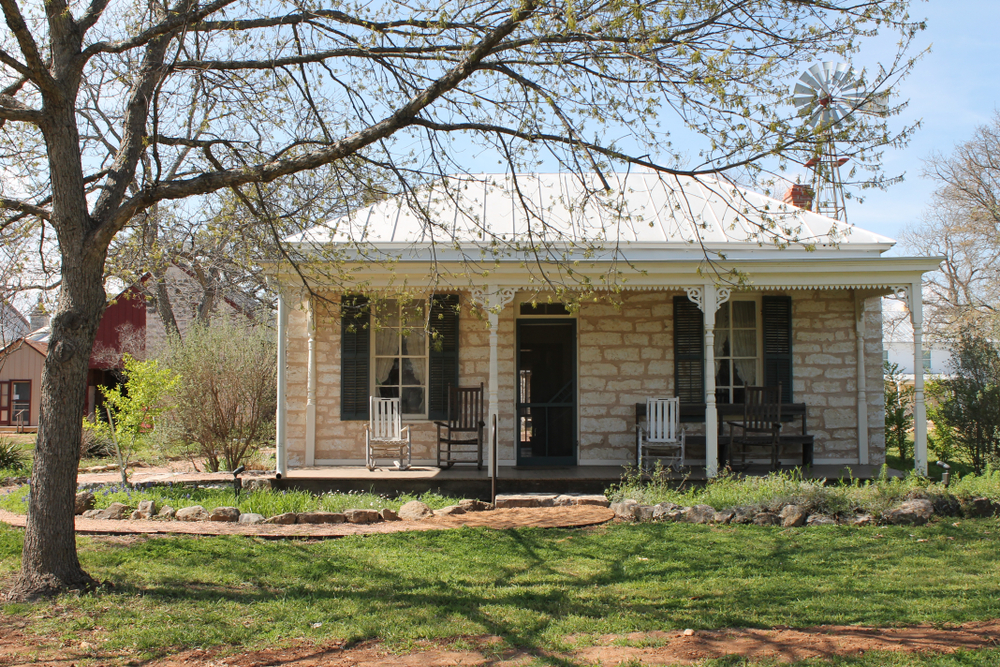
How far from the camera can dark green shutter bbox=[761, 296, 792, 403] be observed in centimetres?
978

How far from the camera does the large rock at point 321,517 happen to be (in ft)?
22.9

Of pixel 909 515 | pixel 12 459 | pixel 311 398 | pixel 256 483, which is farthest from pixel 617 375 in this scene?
pixel 12 459

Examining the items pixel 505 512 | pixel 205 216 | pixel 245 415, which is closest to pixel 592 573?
pixel 505 512

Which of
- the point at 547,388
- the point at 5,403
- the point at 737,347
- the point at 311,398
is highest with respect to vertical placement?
the point at 737,347

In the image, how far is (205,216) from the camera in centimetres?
1344

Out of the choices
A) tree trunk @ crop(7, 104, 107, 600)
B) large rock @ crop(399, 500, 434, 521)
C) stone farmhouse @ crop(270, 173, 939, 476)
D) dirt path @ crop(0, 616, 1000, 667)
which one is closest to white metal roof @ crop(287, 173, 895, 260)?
stone farmhouse @ crop(270, 173, 939, 476)

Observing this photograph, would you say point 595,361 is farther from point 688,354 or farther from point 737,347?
point 737,347

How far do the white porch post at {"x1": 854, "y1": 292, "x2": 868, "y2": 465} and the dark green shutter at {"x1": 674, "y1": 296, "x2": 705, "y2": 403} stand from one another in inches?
81.8

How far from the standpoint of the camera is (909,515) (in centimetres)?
683

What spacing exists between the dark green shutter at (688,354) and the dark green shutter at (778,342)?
872 millimetres

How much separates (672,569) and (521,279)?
4.12 m

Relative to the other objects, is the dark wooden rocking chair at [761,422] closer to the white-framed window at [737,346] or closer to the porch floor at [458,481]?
the porch floor at [458,481]

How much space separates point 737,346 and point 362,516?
564 centimetres

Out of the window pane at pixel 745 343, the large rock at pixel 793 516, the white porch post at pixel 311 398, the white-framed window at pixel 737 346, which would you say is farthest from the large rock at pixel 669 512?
the white porch post at pixel 311 398
